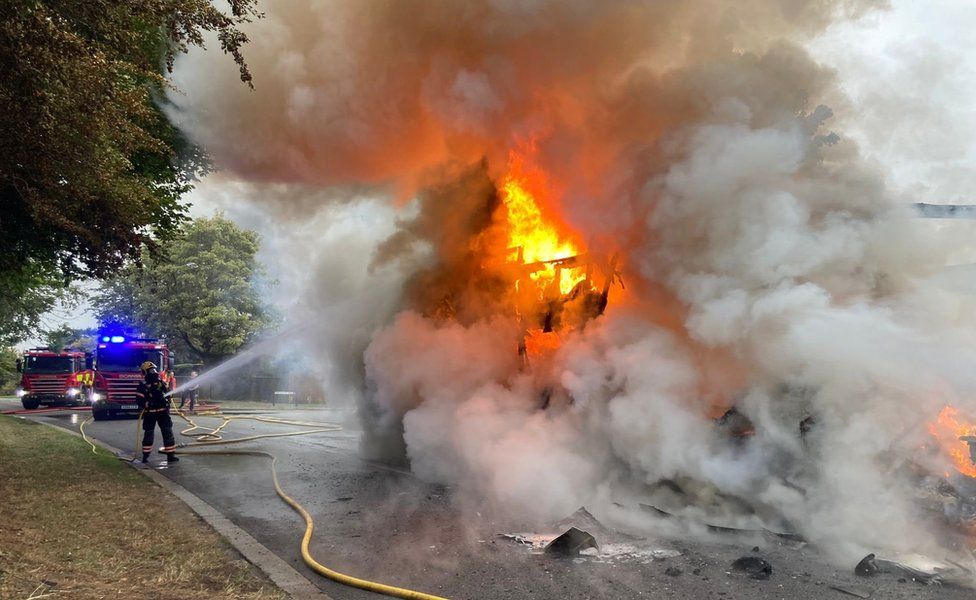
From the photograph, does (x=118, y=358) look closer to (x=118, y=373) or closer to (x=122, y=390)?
(x=118, y=373)

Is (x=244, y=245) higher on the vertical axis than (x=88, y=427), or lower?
higher

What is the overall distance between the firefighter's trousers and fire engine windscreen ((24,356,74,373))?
18.0 meters

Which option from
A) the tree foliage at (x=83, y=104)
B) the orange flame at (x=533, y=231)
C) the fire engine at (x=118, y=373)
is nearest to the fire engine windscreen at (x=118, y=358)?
the fire engine at (x=118, y=373)

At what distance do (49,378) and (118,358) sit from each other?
7426 millimetres

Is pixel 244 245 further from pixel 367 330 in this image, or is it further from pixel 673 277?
pixel 673 277

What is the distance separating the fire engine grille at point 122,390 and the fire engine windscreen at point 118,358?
413mm

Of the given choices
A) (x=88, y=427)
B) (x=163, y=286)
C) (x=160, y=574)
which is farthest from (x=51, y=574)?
(x=163, y=286)

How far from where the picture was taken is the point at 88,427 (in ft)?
51.7

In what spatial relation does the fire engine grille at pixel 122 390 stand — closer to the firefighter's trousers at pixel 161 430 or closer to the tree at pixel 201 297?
the firefighter's trousers at pixel 161 430

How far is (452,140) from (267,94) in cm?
259

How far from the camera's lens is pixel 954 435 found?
5.16m

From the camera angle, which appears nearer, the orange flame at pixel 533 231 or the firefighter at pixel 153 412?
the orange flame at pixel 533 231

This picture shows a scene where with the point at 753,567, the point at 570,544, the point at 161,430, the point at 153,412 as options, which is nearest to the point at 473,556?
the point at 570,544

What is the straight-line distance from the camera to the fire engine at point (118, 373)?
18328mm
